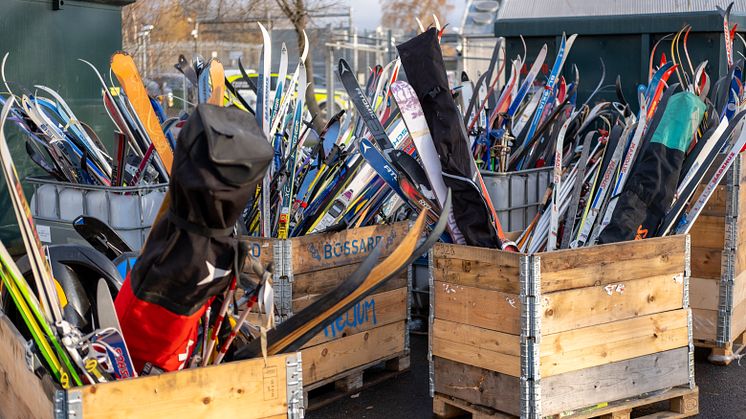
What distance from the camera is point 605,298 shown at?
3.62 m

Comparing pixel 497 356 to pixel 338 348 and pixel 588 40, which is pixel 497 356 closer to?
pixel 338 348

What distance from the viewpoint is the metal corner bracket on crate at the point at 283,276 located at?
12.9 ft

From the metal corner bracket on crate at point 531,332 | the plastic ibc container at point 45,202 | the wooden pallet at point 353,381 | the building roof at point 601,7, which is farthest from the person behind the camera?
the building roof at point 601,7

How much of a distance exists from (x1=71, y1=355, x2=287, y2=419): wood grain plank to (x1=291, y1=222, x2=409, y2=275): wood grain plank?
1.46 m

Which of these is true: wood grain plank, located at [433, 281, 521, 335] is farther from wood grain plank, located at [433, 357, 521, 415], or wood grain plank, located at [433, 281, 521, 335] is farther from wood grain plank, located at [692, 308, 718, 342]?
wood grain plank, located at [692, 308, 718, 342]

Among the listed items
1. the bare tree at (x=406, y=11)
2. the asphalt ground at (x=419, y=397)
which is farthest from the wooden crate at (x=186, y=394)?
the bare tree at (x=406, y=11)

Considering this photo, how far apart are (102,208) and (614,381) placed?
7.79 ft

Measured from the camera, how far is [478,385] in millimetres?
3678

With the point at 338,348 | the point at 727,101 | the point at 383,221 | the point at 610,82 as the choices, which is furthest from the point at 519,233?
the point at 610,82

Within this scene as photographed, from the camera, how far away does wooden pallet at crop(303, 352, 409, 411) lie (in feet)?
13.4

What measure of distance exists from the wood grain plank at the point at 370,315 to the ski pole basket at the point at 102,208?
95cm

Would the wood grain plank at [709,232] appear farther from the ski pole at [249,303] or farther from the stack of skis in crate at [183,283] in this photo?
the ski pole at [249,303]

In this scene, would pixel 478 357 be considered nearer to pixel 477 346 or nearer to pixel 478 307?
pixel 477 346

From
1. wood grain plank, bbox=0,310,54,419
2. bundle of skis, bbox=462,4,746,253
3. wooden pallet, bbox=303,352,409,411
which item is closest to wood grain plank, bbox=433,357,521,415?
wooden pallet, bbox=303,352,409,411
